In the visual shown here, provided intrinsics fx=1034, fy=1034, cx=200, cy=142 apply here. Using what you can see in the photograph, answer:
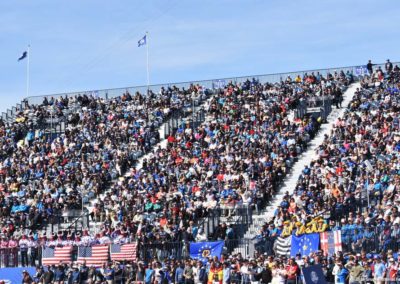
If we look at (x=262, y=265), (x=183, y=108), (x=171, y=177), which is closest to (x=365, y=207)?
(x=262, y=265)

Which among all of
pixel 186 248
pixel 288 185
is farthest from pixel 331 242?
pixel 288 185

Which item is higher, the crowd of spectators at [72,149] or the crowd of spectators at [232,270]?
the crowd of spectators at [72,149]

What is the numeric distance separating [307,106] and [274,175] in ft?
29.5

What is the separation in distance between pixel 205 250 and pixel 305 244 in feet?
15.0

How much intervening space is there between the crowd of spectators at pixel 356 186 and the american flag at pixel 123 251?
5346 mm

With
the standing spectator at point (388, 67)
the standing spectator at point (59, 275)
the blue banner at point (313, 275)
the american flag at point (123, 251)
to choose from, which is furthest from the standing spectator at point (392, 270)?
the standing spectator at point (388, 67)

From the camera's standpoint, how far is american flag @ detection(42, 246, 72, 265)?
43.2 metres

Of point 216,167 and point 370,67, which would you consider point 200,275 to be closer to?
point 216,167

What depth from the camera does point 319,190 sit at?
42938mm

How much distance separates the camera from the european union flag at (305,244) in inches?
1432

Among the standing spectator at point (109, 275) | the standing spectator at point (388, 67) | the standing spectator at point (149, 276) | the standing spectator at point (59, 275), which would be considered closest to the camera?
the standing spectator at point (149, 276)

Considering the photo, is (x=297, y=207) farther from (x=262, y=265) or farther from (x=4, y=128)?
(x=4, y=128)

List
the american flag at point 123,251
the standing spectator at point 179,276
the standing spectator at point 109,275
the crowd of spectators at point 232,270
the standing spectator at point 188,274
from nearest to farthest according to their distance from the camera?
the crowd of spectators at point 232,270, the standing spectator at point 188,274, the standing spectator at point 179,276, the standing spectator at point 109,275, the american flag at point 123,251

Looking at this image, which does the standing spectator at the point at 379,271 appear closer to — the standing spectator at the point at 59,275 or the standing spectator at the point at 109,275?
the standing spectator at the point at 109,275
